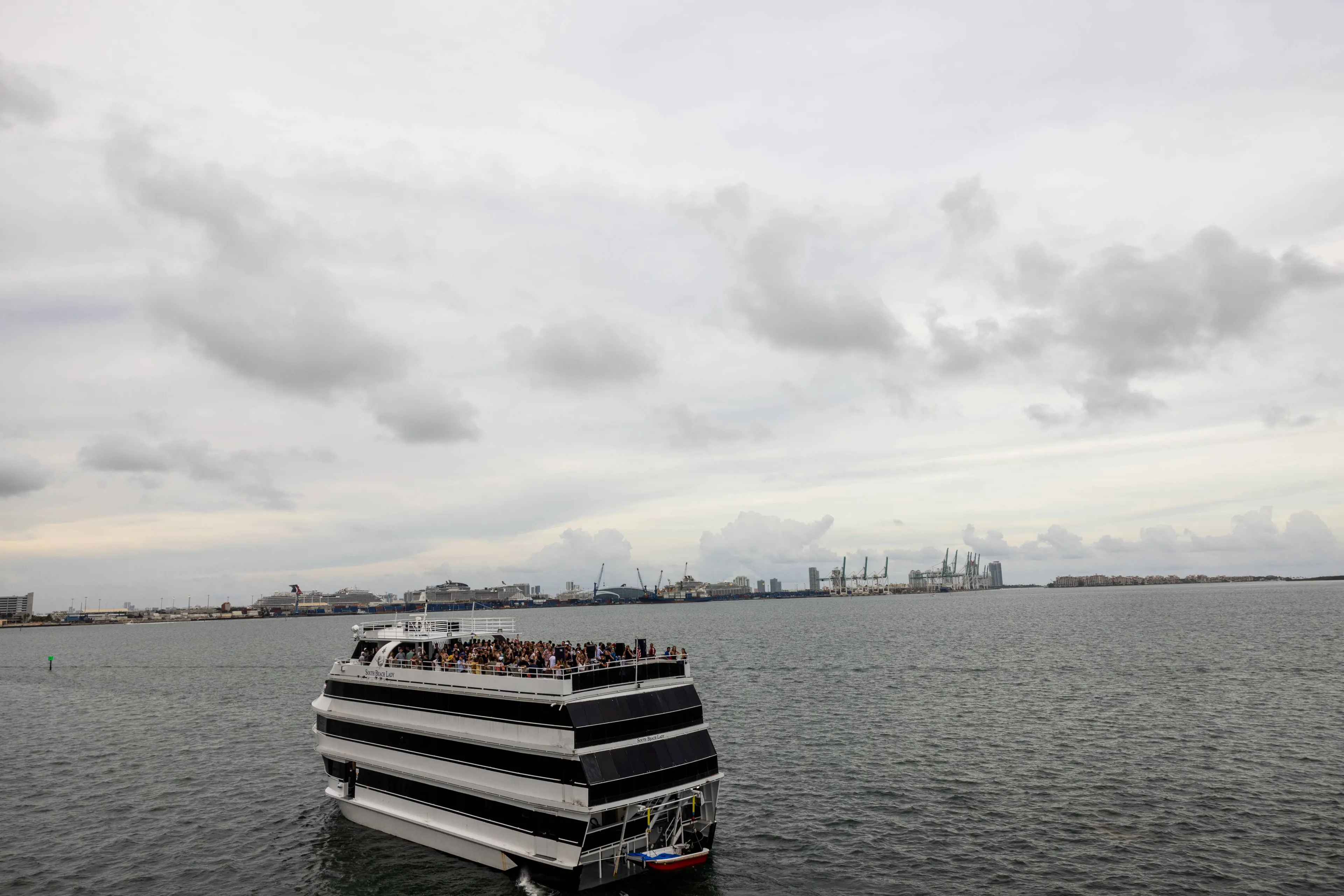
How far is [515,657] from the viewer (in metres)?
28.9

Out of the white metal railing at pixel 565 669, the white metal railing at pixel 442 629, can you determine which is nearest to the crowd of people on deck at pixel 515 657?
the white metal railing at pixel 565 669

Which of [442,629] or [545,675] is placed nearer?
[545,675]

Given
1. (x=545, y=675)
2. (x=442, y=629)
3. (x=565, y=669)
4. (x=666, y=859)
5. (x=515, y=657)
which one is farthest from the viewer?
(x=442, y=629)

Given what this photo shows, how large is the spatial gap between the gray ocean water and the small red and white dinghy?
1178 millimetres

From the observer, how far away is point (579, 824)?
23141mm

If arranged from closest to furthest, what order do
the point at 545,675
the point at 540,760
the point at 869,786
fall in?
the point at 540,760 < the point at 545,675 < the point at 869,786

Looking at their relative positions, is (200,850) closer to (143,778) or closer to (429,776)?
(429,776)

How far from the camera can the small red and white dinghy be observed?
2425 cm

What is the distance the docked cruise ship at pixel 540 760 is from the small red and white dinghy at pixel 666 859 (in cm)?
6

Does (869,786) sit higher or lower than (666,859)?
lower

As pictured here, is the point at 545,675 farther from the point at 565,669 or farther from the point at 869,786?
the point at 869,786

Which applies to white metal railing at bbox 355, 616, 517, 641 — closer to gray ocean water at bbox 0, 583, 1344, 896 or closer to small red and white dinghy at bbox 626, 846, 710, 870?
gray ocean water at bbox 0, 583, 1344, 896

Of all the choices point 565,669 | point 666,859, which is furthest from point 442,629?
point 666,859

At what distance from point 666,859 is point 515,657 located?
30.5ft
